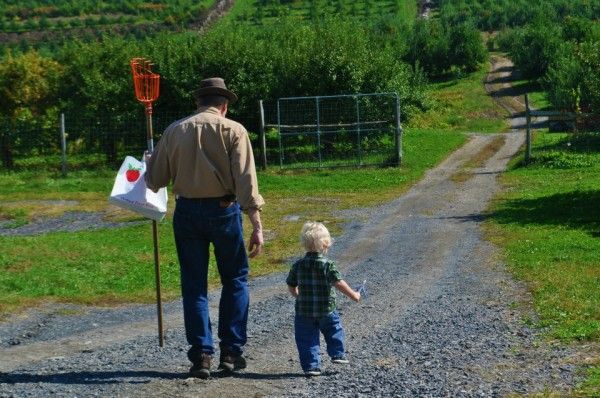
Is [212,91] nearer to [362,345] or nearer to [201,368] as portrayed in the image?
[201,368]

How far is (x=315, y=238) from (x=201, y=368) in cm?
131

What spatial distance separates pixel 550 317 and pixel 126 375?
4.34 metres

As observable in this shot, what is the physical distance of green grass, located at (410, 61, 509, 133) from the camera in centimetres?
5128

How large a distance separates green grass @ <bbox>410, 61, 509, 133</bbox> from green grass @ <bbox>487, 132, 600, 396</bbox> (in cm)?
1905

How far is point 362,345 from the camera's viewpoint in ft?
29.9

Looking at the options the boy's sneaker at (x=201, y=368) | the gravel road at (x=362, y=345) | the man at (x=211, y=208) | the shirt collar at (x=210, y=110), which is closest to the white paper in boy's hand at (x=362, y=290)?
the gravel road at (x=362, y=345)

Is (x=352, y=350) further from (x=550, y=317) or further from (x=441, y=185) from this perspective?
(x=441, y=185)

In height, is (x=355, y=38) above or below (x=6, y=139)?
above

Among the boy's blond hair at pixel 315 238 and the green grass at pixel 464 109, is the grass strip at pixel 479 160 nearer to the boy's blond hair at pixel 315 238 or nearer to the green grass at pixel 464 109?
the green grass at pixel 464 109

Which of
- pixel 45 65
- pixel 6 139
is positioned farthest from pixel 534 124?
pixel 6 139

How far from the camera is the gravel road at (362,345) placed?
7.45 metres

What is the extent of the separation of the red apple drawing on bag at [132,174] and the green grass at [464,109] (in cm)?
4089

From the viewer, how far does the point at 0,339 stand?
10.3 meters

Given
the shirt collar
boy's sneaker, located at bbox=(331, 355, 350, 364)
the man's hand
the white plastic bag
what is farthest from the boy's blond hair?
the white plastic bag
